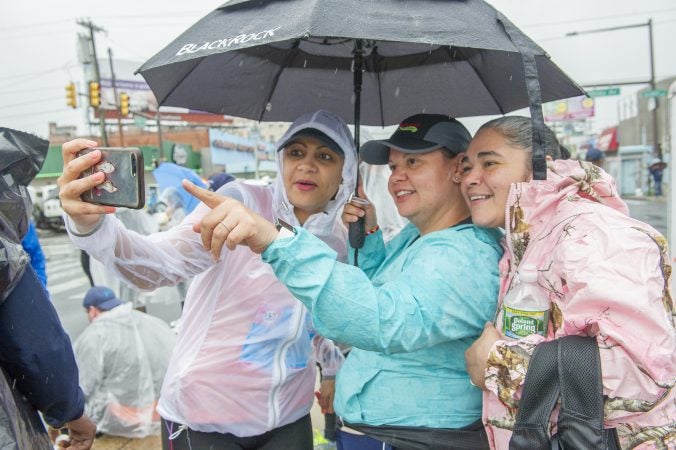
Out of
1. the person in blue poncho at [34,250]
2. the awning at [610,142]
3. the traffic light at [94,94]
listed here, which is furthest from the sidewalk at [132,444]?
the awning at [610,142]

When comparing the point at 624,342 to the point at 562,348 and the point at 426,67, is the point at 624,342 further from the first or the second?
the point at 426,67

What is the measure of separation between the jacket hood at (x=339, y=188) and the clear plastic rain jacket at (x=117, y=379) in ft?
8.22

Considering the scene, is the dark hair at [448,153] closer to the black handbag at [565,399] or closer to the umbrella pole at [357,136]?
the umbrella pole at [357,136]

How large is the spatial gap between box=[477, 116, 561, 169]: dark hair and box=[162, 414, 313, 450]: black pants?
1.46 meters

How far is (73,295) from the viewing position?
10273 millimetres

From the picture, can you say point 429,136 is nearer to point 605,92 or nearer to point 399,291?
point 399,291

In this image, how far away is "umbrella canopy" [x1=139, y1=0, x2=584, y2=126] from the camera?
5.28 feet

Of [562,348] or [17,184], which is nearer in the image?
[562,348]

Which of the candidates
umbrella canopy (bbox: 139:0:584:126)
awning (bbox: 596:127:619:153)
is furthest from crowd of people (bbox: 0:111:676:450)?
awning (bbox: 596:127:619:153)

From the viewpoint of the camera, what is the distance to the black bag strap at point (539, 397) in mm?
1397

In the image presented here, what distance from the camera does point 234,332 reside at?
6.94 ft

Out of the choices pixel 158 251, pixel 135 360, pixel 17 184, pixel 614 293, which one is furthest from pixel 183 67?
pixel 135 360

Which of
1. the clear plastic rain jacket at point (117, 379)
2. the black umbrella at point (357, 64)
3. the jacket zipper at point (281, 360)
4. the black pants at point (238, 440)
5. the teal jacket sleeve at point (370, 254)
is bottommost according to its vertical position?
the clear plastic rain jacket at point (117, 379)

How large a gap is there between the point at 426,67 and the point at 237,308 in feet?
5.23
